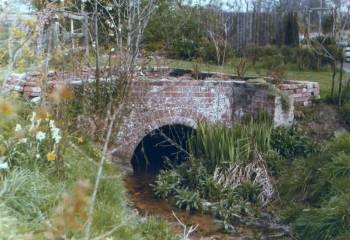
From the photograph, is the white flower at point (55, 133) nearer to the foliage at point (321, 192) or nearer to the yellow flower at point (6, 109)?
the foliage at point (321, 192)

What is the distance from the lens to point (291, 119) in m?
11.3

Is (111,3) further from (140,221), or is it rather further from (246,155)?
(140,221)

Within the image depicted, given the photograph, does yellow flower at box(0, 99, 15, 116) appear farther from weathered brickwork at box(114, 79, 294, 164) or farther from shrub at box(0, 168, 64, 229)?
weathered brickwork at box(114, 79, 294, 164)

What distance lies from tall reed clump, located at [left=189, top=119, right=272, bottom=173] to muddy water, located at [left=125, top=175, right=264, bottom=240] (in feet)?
3.29

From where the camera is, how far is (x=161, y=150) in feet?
39.9

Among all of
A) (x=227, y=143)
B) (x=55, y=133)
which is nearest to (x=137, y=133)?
(x=227, y=143)

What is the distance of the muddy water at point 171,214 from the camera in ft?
26.9

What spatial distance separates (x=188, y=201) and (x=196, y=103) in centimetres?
233

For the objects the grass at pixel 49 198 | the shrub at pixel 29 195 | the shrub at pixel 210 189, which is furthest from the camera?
the shrub at pixel 210 189

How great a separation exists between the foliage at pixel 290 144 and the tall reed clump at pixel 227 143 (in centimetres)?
25

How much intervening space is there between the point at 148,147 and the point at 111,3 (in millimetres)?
2939

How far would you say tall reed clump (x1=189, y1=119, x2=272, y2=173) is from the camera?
9953 mm

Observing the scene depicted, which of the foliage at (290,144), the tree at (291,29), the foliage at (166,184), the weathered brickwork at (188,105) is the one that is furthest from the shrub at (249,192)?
the tree at (291,29)

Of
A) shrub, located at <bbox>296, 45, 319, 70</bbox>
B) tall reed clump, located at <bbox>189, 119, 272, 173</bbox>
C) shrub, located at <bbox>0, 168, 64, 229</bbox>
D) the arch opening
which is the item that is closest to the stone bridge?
the arch opening
